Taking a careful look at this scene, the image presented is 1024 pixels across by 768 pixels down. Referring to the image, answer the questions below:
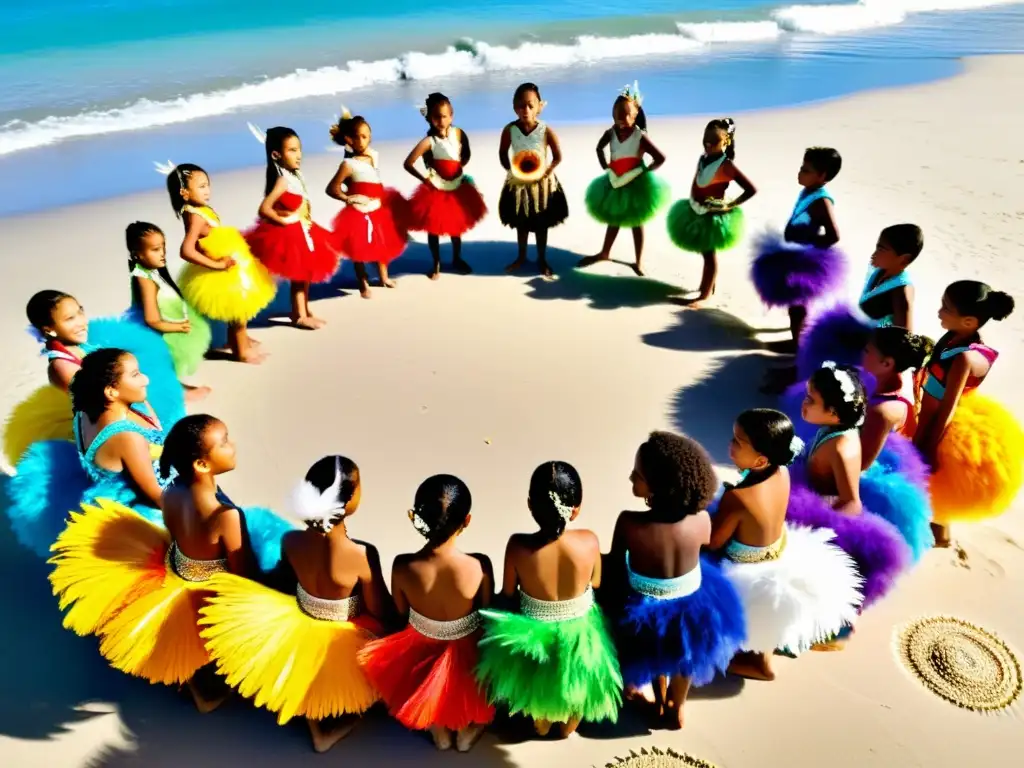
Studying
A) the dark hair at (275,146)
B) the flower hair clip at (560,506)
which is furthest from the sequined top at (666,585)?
the dark hair at (275,146)

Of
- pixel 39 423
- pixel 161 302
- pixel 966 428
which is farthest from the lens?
pixel 161 302

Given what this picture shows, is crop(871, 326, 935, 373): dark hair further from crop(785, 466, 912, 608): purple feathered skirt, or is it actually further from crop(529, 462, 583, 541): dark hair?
crop(529, 462, 583, 541): dark hair

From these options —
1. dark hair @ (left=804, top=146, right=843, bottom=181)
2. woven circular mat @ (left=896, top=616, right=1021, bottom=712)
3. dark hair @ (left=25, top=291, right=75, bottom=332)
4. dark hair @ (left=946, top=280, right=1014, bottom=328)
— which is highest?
dark hair @ (left=804, top=146, right=843, bottom=181)

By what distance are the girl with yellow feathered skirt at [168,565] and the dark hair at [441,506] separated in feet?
2.61


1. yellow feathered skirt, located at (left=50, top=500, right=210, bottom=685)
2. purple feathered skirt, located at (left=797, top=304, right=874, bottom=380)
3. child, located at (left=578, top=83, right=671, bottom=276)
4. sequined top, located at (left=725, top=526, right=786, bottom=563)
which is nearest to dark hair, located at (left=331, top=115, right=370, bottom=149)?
child, located at (left=578, top=83, right=671, bottom=276)

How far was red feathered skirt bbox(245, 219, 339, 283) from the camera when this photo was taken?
546 cm

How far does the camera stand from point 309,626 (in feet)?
8.94

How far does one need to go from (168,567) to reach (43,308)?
1.47 meters

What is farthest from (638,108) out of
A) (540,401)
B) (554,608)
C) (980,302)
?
(554,608)

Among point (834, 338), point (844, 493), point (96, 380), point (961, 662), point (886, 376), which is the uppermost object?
point (96, 380)

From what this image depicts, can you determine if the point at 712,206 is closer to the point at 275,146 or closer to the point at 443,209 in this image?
the point at 443,209

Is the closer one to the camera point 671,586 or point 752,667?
point 671,586

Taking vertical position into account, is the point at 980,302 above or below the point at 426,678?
above

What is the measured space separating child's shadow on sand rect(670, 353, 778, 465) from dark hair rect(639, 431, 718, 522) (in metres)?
1.99
